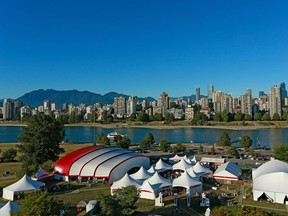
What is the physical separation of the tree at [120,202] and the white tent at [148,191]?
4156mm

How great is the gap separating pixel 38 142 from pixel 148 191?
50.6 ft

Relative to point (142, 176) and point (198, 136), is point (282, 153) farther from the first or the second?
point (198, 136)

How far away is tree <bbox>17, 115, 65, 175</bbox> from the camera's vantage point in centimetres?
3097

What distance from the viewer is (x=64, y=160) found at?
→ 2808 centimetres

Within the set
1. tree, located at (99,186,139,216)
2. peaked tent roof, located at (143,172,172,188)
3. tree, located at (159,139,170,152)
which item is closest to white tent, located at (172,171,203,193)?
peaked tent roof, located at (143,172,172,188)

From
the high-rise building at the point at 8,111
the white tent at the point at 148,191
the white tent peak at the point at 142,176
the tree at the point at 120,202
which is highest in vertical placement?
the high-rise building at the point at 8,111

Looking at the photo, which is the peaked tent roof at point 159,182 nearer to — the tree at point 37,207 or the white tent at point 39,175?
the tree at point 37,207

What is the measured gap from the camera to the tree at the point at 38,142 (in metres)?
31.0

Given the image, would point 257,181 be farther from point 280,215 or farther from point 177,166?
point 177,166

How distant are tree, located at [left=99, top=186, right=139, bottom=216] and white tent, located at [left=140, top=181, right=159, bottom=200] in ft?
13.6

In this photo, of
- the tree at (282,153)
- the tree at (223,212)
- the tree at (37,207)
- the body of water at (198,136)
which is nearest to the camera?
the tree at (37,207)

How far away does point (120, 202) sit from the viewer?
1617 cm

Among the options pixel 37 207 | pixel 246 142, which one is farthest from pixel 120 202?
pixel 246 142

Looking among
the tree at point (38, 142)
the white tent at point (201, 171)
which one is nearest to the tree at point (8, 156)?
the tree at point (38, 142)
